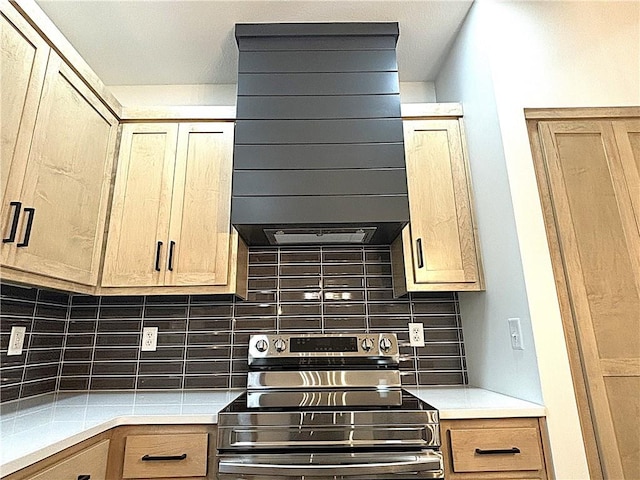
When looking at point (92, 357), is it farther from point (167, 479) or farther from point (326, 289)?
point (326, 289)

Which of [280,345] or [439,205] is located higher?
[439,205]

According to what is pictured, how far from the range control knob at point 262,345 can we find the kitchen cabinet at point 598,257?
1.28 meters

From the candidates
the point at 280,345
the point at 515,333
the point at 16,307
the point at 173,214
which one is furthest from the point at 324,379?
the point at 16,307

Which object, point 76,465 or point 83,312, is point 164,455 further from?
point 83,312

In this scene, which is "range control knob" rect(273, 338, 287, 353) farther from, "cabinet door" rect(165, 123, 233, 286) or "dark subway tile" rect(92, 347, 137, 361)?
"dark subway tile" rect(92, 347, 137, 361)

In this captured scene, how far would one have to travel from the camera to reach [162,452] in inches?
53.6

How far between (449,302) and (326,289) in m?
0.71

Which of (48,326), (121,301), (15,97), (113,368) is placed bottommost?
(113,368)

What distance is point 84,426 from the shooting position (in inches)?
49.1

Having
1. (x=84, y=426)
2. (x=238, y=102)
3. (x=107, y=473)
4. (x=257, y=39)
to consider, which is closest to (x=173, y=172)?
(x=238, y=102)

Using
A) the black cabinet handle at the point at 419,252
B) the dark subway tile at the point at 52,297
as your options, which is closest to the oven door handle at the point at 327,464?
the black cabinet handle at the point at 419,252

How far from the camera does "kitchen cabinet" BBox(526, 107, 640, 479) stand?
4.58 ft

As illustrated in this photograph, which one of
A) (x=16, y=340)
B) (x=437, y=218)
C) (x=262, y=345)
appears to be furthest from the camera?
(x=437, y=218)

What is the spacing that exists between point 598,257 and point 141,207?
6.84 feet
